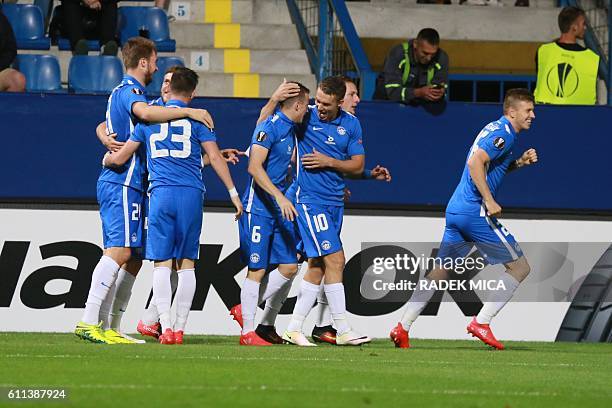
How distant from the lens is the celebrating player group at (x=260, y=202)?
998 centimetres

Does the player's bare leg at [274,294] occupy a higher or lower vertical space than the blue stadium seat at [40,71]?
lower

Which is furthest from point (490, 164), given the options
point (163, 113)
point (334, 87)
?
point (163, 113)

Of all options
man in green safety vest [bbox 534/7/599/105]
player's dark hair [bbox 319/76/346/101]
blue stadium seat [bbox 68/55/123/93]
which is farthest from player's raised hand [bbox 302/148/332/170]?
blue stadium seat [bbox 68/55/123/93]

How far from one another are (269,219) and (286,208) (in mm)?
630

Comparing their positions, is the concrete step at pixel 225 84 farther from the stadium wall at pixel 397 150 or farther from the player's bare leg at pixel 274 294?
the player's bare leg at pixel 274 294

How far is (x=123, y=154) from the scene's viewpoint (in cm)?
1016

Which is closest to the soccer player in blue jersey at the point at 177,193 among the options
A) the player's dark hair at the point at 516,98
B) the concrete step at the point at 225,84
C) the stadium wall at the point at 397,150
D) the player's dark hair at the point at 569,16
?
the player's dark hair at the point at 516,98

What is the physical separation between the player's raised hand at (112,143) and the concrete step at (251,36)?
6.50m

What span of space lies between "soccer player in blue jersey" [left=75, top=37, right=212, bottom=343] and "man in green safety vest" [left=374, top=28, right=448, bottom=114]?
132 inches

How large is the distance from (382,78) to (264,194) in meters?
2.95

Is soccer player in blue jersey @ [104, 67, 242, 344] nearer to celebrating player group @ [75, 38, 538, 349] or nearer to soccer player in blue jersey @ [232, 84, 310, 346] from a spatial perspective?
celebrating player group @ [75, 38, 538, 349]

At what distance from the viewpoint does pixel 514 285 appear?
35.5 feet

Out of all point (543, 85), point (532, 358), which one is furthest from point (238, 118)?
→ point (532, 358)

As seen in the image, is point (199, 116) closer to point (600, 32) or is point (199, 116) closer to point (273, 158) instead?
point (273, 158)
